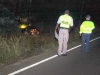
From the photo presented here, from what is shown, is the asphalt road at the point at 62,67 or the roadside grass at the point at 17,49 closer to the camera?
the asphalt road at the point at 62,67

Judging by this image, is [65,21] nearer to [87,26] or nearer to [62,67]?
[87,26]

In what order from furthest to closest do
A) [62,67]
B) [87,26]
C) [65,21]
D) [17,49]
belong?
[87,26]
[17,49]
[65,21]
[62,67]

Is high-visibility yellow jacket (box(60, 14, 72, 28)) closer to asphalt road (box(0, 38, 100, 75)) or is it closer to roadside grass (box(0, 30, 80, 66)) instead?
asphalt road (box(0, 38, 100, 75))

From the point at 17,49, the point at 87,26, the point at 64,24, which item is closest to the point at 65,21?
the point at 64,24

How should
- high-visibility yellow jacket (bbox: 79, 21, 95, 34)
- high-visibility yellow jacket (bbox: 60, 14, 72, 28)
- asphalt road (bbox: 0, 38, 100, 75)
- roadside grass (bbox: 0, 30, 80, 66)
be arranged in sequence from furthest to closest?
high-visibility yellow jacket (bbox: 79, 21, 95, 34), high-visibility yellow jacket (bbox: 60, 14, 72, 28), roadside grass (bbox: 0, 30, 80, 66), asphalt road (bbox: 0, 38, 100, 75)

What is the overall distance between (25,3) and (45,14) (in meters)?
5.08

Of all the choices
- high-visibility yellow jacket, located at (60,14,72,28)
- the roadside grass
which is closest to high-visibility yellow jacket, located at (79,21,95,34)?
high-visibility yellow jacket, located at (60,14,72,28)

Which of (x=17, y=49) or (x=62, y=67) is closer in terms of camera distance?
(x=62, y=67)

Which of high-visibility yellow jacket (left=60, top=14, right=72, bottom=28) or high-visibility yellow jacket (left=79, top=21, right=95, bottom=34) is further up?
high-visibility yellow jacket (left=60, top=14, right=72, bottom=28)

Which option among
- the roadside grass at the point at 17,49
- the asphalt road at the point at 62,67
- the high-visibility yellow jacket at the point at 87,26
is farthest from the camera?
the high-visibility yellow jacket at the point at 87,26

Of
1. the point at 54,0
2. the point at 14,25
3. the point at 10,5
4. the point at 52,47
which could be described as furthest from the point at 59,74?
the point at 54,0

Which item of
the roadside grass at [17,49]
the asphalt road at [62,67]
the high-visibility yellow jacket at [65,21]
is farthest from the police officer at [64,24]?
the roadside grass at [17,49]

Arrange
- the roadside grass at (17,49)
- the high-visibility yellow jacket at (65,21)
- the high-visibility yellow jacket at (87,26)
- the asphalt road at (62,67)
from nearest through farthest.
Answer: the asphalt road at (62,67)
the roadside grass at (17,49)
the high-visibility yellow jacket at (65,21)
the high-visibility yellow jacket at (87,26)

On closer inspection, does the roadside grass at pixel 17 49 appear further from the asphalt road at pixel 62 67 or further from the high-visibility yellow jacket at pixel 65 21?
the high-visibility yellow jacket at pixel 65 21
